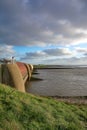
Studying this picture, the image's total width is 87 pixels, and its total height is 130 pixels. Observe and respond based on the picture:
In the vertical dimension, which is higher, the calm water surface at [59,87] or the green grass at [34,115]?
the green grass at [34,115]

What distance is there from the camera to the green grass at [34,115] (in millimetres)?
6879

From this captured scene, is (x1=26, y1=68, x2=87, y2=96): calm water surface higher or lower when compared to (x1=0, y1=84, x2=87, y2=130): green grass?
lower

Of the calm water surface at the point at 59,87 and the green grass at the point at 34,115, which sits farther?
the calm water surface at the point at 59,87

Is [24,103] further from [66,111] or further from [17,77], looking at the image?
[17,77]

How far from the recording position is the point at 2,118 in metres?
6.78

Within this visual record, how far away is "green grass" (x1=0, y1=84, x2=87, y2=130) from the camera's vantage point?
6879 mm

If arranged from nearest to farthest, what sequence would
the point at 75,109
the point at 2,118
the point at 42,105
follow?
1. the point at 2,118
2. the point at 42,105
3. the point at 75,109

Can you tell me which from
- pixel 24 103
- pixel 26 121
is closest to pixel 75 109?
pixel 24 103

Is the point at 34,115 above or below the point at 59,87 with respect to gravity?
above

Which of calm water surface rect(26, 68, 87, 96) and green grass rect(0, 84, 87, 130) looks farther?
calm water surface rect(26, 68, 87, 96)

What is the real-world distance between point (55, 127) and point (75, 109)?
2.24 meters

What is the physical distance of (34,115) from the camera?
24.5ft

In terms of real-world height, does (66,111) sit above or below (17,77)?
below

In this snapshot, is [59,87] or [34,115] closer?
[34,115]
